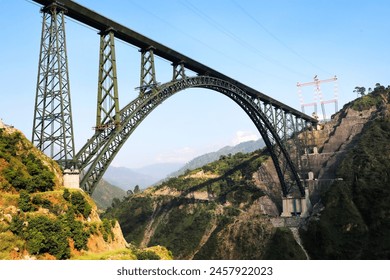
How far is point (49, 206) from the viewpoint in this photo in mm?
23766

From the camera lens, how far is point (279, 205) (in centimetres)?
7475

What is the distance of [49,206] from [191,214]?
5538 cm

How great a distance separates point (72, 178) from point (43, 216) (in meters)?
5.71

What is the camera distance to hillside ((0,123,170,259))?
20953 mm

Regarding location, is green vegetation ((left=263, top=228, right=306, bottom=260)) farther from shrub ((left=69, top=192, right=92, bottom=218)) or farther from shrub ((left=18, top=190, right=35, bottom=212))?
shrub ((left=18, top=190, right=35, bottom=212))

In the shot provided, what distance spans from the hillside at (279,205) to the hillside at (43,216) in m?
37.3

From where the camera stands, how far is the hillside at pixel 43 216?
20953 mm

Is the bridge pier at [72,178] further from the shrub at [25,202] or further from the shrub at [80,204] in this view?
the shrub at [25,202]

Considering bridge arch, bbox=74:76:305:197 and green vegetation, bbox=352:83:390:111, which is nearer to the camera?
bridge arch, bbox=74:76:305:197

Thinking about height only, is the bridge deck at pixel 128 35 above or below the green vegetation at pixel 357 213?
above

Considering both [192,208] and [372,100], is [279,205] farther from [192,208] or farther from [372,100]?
[372,100]

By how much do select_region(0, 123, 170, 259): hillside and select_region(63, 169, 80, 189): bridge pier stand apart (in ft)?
1.85

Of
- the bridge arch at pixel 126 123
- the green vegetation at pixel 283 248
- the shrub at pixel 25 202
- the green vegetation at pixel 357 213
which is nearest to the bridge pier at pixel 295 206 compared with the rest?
the green vegetation at pixel 357 213

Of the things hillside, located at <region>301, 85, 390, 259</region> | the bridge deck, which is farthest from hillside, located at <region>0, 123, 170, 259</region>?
hillside, located at <region>301, 85, 390, 259</region>
